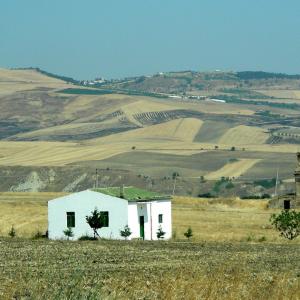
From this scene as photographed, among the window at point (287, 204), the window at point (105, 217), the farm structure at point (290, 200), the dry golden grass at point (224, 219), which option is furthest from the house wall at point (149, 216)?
the window at point (287, 204)

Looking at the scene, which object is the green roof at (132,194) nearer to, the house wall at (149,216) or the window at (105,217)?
the house wall at (149,216)

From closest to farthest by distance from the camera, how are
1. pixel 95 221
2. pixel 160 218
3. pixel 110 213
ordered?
pixel 95 221
pixel 110 213
pixel 160 218

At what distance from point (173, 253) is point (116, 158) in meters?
121

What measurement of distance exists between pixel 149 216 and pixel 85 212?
2.85 m

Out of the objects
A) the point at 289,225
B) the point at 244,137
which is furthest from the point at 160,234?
the point at 244,137

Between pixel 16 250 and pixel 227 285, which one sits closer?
pixel 227 285

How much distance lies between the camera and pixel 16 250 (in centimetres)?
2669

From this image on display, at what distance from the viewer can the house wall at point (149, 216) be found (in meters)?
45.2

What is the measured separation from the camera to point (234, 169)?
135 meters

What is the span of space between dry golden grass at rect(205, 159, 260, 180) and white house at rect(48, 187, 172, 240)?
7672 centimetres

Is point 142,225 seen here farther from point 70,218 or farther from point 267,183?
point 267,183

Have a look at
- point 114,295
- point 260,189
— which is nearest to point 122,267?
point 114,295

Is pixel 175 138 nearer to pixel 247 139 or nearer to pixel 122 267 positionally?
pixel 247 139

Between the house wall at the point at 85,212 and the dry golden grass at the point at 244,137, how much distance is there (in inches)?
5385
